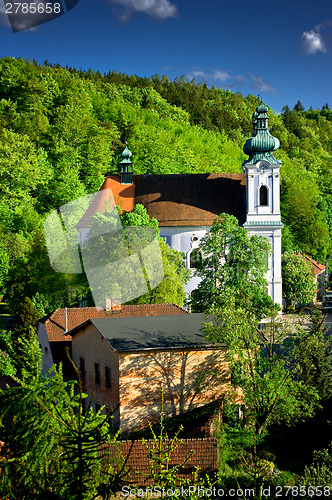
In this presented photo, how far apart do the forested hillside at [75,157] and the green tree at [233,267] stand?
6.82 meters

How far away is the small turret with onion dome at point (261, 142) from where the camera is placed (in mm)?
40781

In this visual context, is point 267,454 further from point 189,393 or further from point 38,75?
point 38,75

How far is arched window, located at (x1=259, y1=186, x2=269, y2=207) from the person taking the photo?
41078 mm

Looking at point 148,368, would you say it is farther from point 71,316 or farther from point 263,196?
point 263,196

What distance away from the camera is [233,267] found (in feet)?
96.1

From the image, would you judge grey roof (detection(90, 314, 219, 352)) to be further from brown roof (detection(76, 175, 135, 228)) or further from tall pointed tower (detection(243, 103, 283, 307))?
brown roof (detection(76, 175, 135, 228))

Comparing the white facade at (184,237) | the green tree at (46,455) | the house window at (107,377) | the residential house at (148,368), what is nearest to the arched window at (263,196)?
the white facade at (184,237)

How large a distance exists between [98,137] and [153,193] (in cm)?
2095

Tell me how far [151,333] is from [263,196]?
850 inches

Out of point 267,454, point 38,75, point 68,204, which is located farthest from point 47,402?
point 38,75

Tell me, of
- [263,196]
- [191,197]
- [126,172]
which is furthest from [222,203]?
[126,172]

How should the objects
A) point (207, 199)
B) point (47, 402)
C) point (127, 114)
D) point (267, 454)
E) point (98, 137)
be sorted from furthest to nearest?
point (127, 114), point (98, 137), point (207, 199), point (267, 454), point (47, 402)

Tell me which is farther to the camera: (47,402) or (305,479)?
(305,479)

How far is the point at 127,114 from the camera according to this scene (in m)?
74.4
